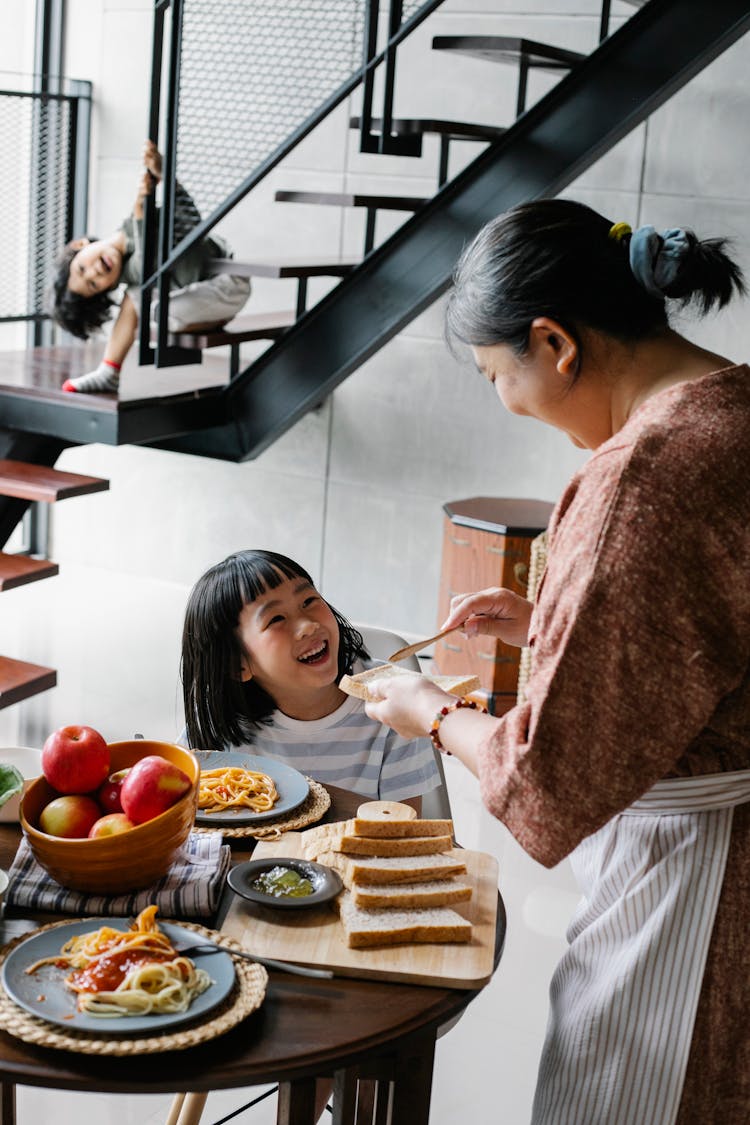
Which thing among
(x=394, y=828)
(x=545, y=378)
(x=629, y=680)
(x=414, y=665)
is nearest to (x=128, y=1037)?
(x=394, y=828)

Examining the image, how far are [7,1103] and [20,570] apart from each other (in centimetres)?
233

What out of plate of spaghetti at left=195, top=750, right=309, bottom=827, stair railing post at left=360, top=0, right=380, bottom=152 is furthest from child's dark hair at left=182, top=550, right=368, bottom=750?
stair railing post at left=360, top=0, right=380, bottom=152

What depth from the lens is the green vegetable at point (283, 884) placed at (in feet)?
5.08

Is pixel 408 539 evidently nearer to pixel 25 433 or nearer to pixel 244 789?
pixel 25 433

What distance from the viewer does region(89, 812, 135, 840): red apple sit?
151 centimetres

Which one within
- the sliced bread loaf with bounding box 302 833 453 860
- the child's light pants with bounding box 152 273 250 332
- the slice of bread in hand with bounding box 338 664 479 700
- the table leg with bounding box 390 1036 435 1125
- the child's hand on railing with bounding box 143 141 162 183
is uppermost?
the child's hand on railing with bounding box 143 141 162 183

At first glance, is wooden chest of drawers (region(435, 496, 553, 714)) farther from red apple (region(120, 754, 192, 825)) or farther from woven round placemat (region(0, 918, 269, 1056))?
woven round placemat (region(0, 918, 269, 1056))

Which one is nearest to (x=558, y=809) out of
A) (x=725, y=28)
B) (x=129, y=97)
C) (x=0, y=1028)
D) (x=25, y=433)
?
(x=0, y=1028)

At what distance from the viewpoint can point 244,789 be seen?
183cm

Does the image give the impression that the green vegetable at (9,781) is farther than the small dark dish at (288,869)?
Yes

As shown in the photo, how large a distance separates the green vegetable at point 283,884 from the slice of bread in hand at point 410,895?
0.20 ft

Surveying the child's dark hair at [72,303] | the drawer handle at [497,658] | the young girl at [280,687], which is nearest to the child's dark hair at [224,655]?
the young girl at [280,687]

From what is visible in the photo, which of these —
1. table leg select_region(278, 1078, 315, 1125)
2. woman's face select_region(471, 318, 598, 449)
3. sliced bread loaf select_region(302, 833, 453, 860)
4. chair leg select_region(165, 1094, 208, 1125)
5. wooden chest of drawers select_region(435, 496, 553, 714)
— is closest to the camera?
table leg select_region(278, 1078, 315, 1125)

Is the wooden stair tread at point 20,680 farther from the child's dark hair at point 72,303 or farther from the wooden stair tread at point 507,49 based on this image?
the wooden stair tread at point 507,49
